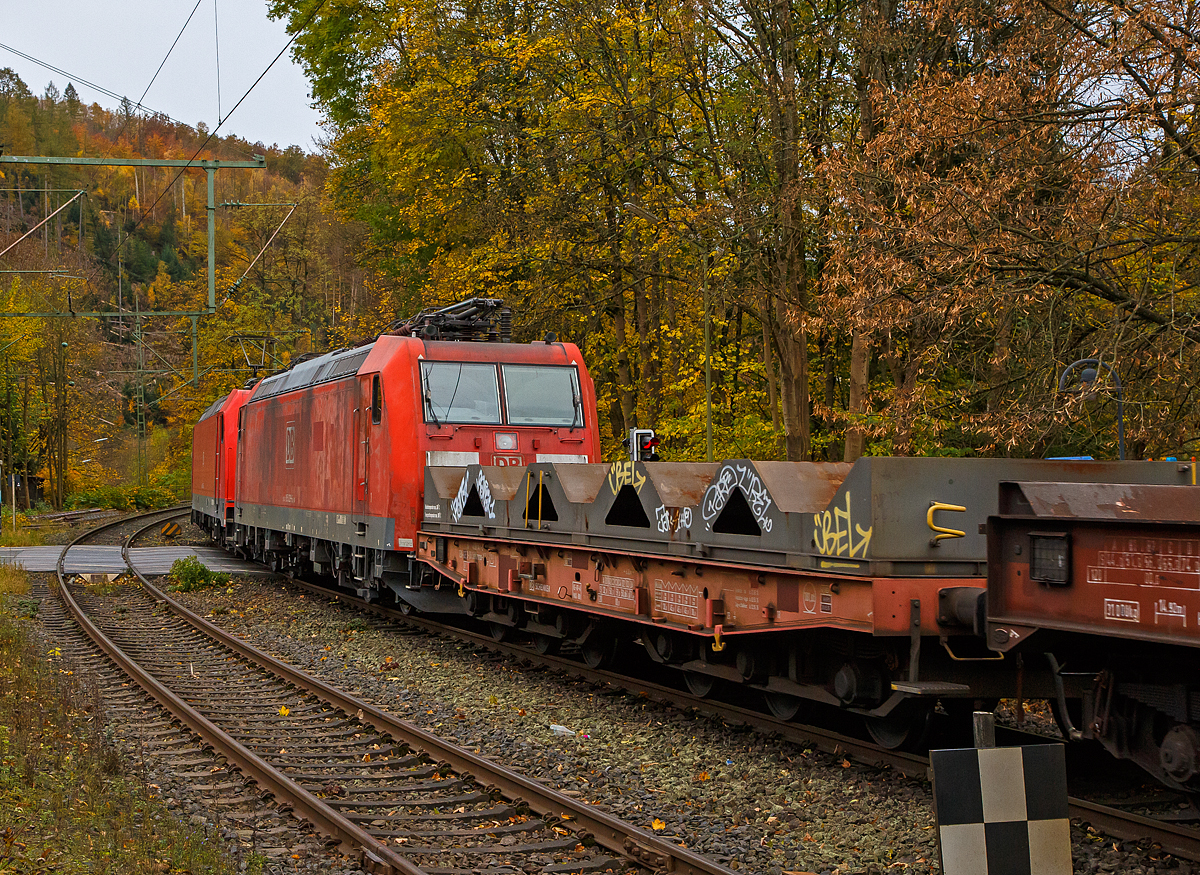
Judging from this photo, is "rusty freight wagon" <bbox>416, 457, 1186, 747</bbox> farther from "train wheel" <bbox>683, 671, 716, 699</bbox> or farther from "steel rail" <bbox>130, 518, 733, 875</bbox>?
"steel rail" <bbox>130, 518, 733, 875</bbox>

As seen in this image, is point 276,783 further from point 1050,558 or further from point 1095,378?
point 1095,378

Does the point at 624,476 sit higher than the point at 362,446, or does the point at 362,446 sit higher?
the point at 362,446

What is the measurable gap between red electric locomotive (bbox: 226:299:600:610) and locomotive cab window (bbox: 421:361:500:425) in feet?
0.04

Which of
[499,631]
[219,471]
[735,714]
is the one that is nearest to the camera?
[735,714]

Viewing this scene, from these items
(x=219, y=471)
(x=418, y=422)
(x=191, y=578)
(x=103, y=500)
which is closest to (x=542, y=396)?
(x=418, y=422)

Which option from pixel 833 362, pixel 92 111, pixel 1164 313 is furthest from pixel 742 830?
pixel 92 111

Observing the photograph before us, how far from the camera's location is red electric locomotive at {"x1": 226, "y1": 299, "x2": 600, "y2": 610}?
13648 mm

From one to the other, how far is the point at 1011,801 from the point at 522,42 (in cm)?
2509

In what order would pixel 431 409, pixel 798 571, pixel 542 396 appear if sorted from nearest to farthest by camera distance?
pixel 798 571, pixel 431 409, pixel 542 396

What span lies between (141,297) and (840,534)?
98.3m

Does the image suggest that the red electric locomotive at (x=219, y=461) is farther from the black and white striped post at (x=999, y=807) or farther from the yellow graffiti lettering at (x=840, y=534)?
the black and white striped post at (x=999, y=807)

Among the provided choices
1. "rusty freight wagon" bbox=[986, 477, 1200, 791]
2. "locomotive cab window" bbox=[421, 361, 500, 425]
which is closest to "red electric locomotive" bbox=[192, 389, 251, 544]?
"locomotive cab window" bbox=[421, 361, 500, 425]

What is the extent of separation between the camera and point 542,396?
14.6 meters

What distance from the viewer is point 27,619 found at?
15.8 metres
